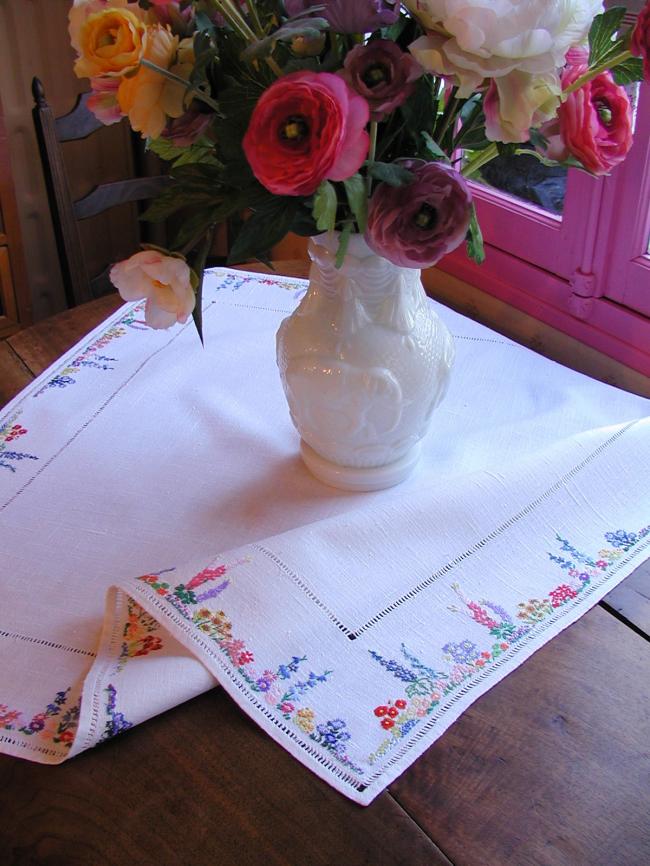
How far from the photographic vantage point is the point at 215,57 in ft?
2.52

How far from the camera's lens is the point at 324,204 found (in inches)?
28.6

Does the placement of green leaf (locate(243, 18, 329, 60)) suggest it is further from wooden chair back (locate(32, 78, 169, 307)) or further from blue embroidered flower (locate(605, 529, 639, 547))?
wooden chair back (locate(32, 78, 169, 307))

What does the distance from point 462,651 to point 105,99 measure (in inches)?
23.5

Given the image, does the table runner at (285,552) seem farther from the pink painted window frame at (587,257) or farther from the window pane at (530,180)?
the window pane at (530,180)

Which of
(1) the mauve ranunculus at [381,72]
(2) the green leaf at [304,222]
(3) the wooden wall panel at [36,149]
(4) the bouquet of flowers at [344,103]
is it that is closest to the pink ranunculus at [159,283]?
(4) the bouquet of flowers at [344,103]

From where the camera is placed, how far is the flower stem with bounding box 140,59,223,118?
726 millimetres

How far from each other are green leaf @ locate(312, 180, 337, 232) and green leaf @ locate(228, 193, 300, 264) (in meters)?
0.05

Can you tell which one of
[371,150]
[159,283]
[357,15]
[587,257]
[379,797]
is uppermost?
[357,15]

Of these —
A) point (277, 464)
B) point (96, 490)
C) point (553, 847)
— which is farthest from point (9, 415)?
point (553, 847)

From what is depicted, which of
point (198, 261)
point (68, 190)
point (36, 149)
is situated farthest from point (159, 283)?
point (36, 149)

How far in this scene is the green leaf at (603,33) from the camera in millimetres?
769

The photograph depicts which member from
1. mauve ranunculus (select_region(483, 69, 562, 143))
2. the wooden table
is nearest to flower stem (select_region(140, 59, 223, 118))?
mauve ranunculus (select_region(483, 69, 562, 143))

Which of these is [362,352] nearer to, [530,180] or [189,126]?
[189,126]

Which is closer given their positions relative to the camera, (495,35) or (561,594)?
(495,35)
